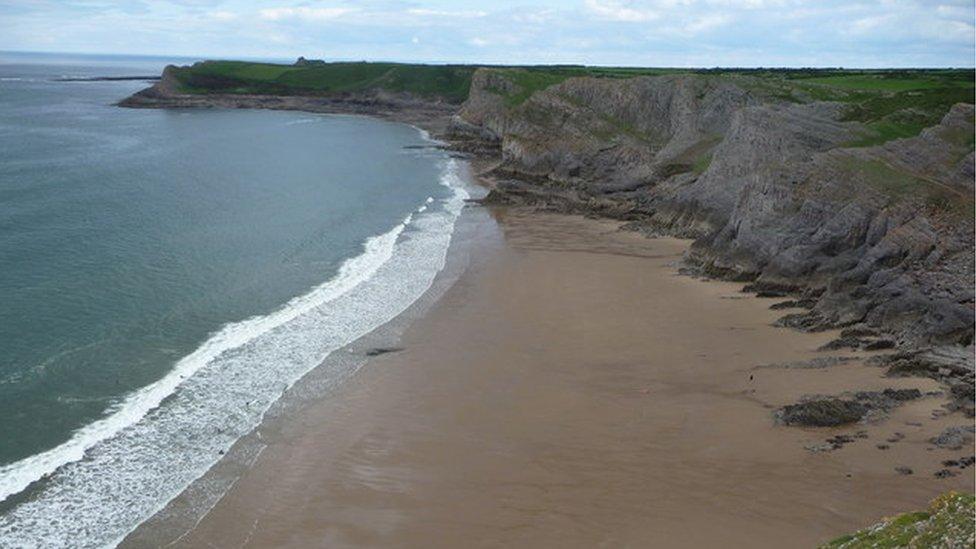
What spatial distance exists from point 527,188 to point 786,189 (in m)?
28.3

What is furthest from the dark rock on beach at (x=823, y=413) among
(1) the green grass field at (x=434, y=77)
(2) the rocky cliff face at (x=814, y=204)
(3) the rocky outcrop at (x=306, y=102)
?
(3) the rocky outcrop at (x=306, y=102)

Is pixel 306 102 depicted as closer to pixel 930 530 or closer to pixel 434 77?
pixel 434 77

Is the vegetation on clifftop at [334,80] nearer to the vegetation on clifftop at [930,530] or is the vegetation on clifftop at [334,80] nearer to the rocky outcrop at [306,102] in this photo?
the rocky outcrop at [306,102]

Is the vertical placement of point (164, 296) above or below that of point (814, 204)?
below

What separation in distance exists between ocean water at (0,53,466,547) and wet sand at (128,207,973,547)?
2.10 m

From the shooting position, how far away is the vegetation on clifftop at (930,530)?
11.7 meters

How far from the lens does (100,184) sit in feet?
191

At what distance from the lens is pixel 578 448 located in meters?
21.8

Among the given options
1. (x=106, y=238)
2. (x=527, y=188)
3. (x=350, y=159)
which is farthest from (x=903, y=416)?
(x=350, y=159)

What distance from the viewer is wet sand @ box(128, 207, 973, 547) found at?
18175 millimetres

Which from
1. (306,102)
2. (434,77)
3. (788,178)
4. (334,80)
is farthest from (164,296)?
(334,80)

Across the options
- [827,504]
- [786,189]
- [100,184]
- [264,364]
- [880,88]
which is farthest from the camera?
[880,88]

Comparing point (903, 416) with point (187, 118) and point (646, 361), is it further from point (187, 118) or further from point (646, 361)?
point (187, 118)

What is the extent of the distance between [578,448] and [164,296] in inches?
750
